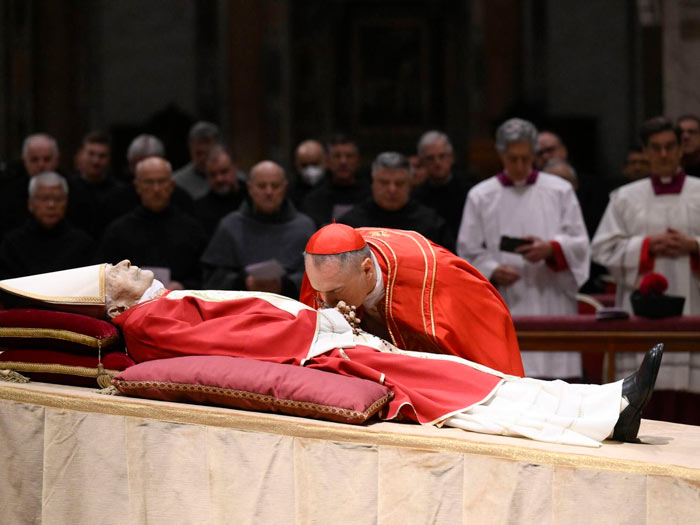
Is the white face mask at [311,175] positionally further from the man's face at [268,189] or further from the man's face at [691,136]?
the man's face at [691,136]

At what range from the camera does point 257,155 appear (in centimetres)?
1277

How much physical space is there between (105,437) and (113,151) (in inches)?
390

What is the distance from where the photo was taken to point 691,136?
710cm

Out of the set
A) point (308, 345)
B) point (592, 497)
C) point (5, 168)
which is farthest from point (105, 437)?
point (5, 168)

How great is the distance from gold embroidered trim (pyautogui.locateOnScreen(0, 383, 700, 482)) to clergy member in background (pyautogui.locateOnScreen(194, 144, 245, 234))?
3.84 metres

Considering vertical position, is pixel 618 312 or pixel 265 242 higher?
pixel 265 242

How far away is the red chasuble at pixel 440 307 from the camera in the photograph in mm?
3988

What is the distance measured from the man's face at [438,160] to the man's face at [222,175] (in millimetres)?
1455

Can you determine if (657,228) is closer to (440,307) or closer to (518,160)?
(518,160)

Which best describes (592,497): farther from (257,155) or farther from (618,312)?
(257,155)

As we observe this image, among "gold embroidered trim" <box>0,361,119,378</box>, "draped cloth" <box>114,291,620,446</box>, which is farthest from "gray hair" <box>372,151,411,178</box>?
"gold embroidered trim" <box>0,361,119,378</box>

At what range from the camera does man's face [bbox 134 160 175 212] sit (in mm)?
6449

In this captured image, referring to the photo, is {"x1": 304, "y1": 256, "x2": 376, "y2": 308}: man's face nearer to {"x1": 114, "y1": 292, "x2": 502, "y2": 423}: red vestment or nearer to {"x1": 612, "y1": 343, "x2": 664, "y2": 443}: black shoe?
{"x1": 114, "y1": 292, "x2": 502, "y2": 423}: red vestment

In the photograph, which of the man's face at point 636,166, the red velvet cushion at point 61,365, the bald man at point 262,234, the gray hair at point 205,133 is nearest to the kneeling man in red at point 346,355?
the red velvet cushion at point 61,365
